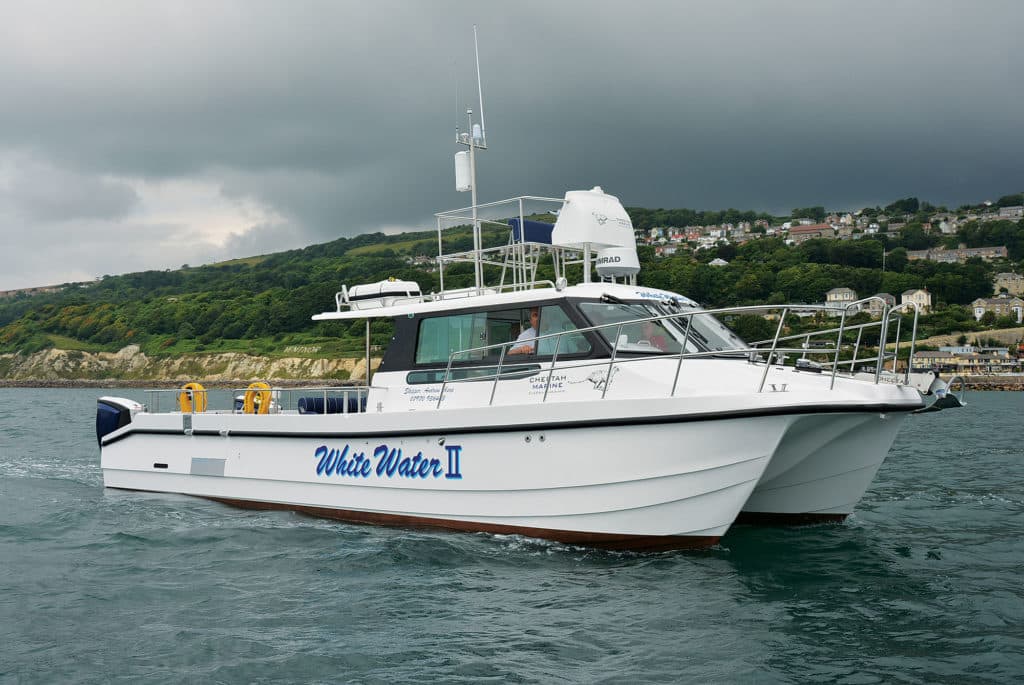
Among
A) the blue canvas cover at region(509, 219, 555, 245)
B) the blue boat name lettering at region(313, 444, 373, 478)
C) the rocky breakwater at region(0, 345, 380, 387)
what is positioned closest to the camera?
the blue boat name lettering at region(313, 444, 373, 478)

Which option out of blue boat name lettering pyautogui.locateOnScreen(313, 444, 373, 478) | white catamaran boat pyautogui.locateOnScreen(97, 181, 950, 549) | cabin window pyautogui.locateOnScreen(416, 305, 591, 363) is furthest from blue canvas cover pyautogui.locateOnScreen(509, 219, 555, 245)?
blue boat name lettering pyautogui.locateOnScreen(313, 444, 373, 478)

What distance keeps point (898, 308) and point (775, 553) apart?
267 cm

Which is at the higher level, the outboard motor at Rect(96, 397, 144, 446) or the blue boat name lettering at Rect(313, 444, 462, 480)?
the outboard motor at Rect(96, 397, 144, 446)

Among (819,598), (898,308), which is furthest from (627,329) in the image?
(819,598)

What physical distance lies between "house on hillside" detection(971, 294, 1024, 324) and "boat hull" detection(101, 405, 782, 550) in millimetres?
99150

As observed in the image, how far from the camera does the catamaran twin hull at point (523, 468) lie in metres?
7.46

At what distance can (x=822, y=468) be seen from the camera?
8.52 meters

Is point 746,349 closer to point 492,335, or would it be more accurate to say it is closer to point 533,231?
point 492,335

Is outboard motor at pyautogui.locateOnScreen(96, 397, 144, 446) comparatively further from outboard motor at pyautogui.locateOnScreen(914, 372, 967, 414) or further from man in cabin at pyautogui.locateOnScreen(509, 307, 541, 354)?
outboard motor at pyautogui.locateOnScreen(914, 372, 967, 414)

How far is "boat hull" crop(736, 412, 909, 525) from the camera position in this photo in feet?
24.8

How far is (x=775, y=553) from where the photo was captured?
8250 mm

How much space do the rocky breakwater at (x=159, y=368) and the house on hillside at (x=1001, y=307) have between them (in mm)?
72517

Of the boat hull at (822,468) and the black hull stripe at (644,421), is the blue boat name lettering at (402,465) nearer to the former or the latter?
the black hull stripe at (644,421)

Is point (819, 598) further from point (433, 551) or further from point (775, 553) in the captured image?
point (433, 551)
